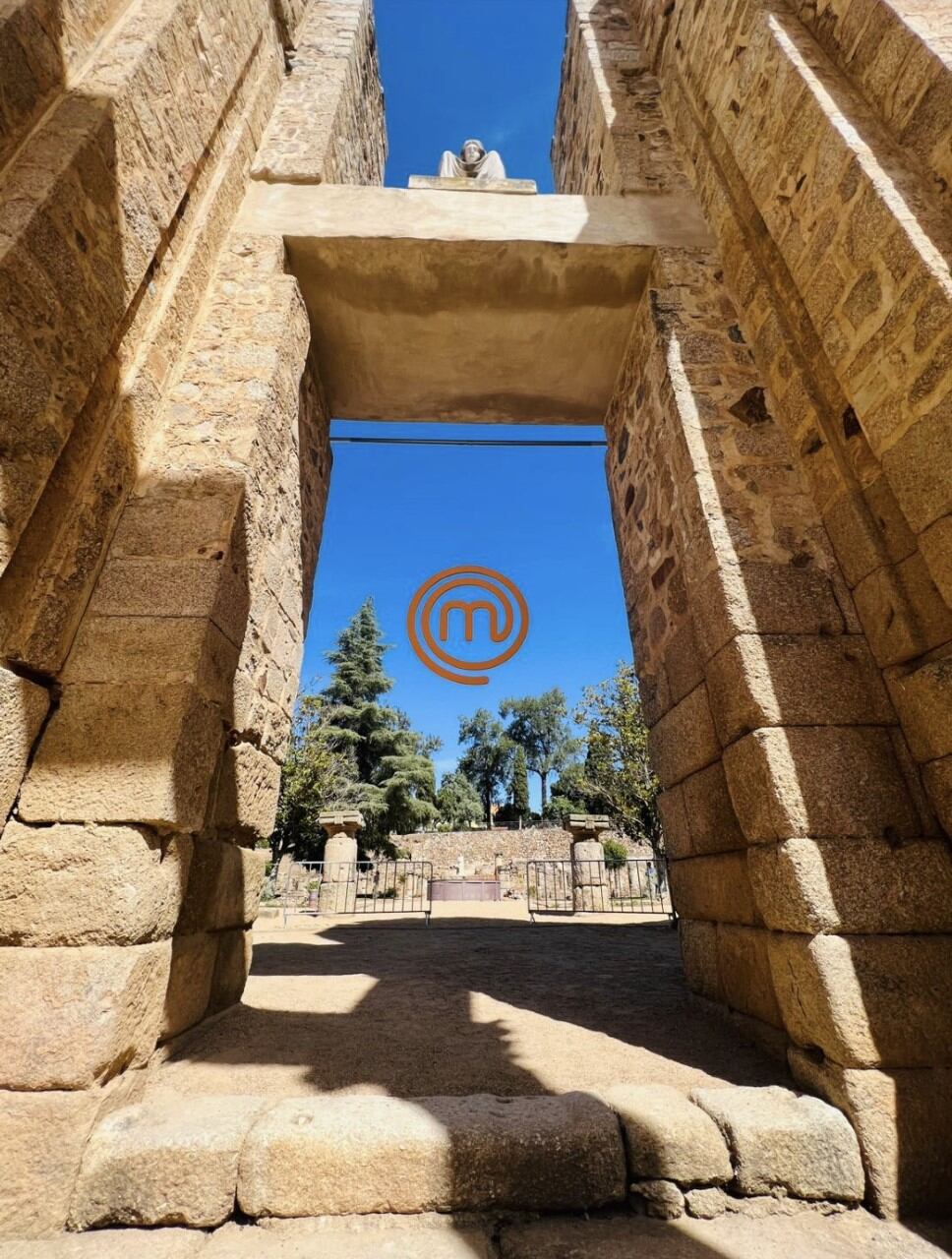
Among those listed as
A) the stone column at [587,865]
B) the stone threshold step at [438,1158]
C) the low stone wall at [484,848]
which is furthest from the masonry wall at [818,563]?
the low stone wall at [484,848]

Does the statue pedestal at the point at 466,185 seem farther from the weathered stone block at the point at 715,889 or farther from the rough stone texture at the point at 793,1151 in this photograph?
the rough stone texture at the point at 793,1151

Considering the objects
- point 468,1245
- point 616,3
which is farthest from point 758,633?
point 616,3

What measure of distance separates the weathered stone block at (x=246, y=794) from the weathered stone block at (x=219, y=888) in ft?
0.34

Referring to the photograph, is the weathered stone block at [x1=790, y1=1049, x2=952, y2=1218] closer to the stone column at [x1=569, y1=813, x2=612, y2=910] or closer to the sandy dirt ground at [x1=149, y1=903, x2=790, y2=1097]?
the sandy dirt ground at [x1=149, y1=903, x2=790, y2=1097]

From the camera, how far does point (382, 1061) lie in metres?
2.48

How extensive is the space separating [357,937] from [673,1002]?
13.5ft

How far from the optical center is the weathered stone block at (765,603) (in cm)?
279

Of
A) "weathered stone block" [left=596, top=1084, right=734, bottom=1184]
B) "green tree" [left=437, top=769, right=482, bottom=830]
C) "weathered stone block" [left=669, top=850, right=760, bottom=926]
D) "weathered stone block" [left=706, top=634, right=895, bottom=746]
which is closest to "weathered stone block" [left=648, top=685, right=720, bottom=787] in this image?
"weathered stone block" [left=706, top=634, right=895, bottom=746]

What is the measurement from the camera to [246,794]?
321 centimetres

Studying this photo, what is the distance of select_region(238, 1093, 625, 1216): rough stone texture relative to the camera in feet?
5.83

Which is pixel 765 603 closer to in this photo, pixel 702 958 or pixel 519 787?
pixel 702 958

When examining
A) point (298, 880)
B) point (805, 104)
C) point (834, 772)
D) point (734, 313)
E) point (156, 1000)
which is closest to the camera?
point (156, 1000)

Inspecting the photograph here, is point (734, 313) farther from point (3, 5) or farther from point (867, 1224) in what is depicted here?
point (867, 1224)

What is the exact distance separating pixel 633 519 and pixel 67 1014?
4.48 metres
